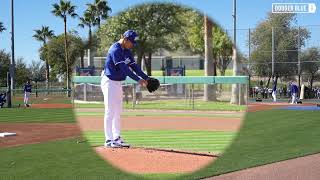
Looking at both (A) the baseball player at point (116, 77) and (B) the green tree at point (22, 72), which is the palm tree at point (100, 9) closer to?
(A) the baseball player at point (116, 77)

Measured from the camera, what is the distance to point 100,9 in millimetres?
2732

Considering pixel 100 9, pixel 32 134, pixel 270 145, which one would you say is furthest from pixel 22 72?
pixel 100 9

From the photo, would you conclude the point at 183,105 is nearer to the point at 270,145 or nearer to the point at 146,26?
the point at 146,26

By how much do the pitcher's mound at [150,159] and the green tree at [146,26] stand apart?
17.2 inches

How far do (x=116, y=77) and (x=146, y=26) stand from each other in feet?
0.86

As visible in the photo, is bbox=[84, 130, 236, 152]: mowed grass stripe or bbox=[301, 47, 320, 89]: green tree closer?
bbox=[84, 130, 236, 152]: mowed grass stripe

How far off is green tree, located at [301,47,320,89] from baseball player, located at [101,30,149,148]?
40813mm

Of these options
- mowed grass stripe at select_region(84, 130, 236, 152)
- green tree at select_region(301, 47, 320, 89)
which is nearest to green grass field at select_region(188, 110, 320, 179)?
mowed grass stripe at select_region(84, 130, 236, 152)

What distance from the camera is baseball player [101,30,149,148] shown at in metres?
2.40

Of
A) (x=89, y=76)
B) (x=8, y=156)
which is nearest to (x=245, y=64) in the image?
(x=89, y=76)

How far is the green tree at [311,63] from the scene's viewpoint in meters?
43.0

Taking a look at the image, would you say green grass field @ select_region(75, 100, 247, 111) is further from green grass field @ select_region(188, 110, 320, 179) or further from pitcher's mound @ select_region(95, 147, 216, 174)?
green grass field @ select_region(188, 110, 320, 179)

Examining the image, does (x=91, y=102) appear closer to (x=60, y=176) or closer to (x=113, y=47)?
(x=113, y=47)

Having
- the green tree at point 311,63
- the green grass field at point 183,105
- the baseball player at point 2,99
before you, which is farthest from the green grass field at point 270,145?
the green tree at point 311,63
